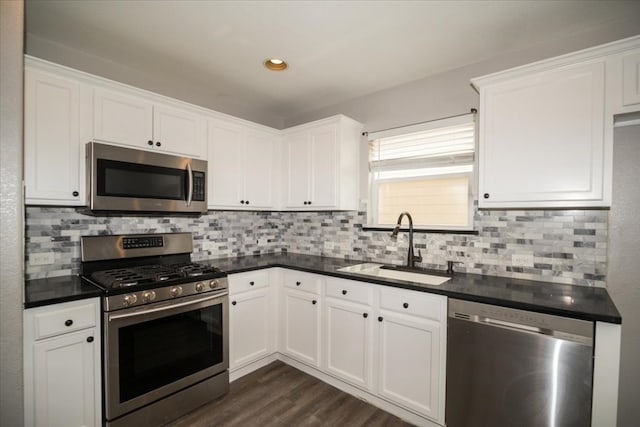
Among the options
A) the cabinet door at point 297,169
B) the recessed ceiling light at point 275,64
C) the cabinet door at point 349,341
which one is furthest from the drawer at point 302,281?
the recessed ceiling light at point 275,64

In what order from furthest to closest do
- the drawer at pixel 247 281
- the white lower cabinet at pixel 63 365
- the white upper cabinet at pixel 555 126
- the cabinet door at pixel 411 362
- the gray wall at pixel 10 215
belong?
the drawer at pixel 247 281 < the cabinet door at pixel 411 362 < the white upper cabinet at pixel 555 126 < the white lower cabinet at pixel 63 365 < the gray wall at pixel 10 215

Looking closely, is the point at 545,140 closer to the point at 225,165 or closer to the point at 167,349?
the point at 225,165

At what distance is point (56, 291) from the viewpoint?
174cm

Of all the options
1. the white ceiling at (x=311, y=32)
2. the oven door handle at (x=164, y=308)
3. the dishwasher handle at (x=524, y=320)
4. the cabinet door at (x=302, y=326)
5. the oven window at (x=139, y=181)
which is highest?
the white ceiling at (x=311, y=32)

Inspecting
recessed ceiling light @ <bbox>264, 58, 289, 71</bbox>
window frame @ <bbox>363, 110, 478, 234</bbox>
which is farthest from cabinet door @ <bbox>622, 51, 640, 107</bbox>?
recessed ceiling light @ <bbox>264, 58, 289, 71</bbox>

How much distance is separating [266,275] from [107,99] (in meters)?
1.78

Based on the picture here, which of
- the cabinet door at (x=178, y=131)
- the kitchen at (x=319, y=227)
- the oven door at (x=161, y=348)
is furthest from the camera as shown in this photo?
the cabinet door at (x=178, y=131)

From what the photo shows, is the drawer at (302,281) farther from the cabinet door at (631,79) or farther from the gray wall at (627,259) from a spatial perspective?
the cabinet door at (631,79)

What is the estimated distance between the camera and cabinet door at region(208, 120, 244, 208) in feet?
8.84

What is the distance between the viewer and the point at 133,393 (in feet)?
6.07

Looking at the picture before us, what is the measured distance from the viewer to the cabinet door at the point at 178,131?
7.70 ft

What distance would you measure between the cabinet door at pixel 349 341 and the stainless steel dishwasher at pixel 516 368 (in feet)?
1.89

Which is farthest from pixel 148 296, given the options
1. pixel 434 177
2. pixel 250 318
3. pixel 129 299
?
pixel 434 177

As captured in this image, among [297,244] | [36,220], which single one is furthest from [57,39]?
[297,244]
